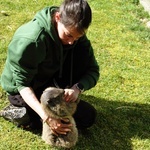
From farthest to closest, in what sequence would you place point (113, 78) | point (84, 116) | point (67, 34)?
1. point (113, 78)
2. point (84, 116)
3. point (67, 34)

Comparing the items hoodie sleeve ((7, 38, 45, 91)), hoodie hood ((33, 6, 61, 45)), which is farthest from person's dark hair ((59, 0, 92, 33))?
hoodie sleeve ((7, 38, 45, 91))

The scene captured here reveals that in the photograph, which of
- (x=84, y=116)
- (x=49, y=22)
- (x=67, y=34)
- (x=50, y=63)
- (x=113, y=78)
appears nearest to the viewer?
(x=67, y=34)

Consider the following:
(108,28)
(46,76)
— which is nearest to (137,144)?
(46,76)

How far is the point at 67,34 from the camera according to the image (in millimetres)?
2613

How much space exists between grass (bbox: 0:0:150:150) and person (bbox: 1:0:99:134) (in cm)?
19

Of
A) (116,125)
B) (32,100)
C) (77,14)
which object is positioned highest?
(77,14)

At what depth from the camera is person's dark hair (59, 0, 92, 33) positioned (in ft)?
8.04

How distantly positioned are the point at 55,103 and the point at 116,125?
3.63 feet

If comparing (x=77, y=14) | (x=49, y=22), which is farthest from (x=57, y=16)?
(x=77, y=14)

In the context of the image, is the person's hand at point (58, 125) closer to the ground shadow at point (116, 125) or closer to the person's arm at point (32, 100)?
the person's arm at point (32, 100)

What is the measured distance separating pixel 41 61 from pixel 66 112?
20.6 inches

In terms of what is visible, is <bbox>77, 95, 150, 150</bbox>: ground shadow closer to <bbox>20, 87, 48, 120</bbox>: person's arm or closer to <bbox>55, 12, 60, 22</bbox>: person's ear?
<bbox>20, 87, 48, 120</bbox>: person's arm

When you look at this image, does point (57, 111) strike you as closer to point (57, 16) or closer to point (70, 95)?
point (70, 95)

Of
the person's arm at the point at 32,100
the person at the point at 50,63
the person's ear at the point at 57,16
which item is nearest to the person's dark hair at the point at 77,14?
the person at the point at 50,63
